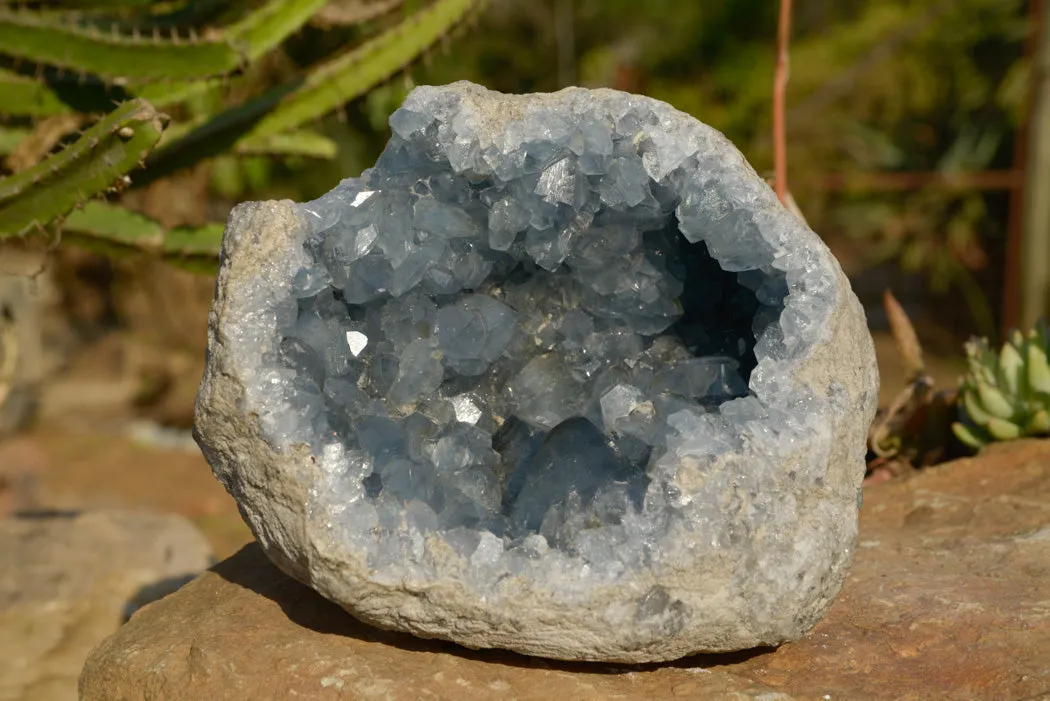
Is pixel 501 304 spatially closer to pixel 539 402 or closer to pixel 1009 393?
pixel 539 402

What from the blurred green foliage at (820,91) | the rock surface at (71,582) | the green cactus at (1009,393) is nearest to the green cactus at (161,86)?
the rock surface at (71,582)

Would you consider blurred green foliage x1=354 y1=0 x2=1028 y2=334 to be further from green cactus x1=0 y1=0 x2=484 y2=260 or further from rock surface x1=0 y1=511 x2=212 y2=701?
rock surface x1=0 y1=511 x2=212 y2=701

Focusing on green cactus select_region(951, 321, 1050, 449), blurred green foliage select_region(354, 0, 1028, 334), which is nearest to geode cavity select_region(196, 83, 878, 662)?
green cactus select_region(951, 321, 1050, 449)

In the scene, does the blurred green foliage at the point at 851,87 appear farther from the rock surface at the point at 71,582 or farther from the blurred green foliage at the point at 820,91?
the rock surface at the point at 71,582

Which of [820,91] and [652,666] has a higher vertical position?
[820,91]

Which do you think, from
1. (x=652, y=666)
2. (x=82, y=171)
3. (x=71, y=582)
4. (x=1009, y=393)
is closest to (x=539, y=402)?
(x=652, y=666)

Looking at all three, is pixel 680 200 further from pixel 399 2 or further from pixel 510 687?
pixel 399 2
